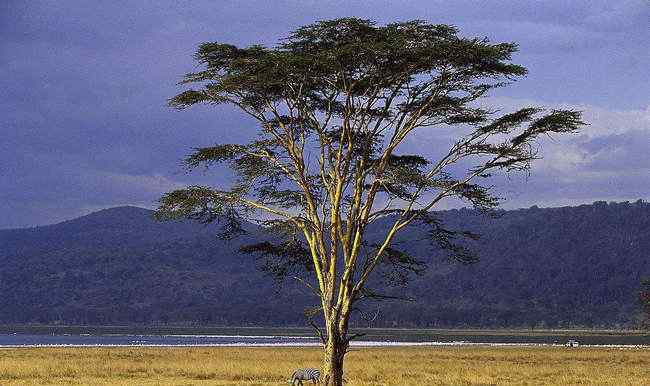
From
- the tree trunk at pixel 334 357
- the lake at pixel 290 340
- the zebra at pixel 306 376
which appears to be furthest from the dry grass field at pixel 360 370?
the lake at pixel 290 340

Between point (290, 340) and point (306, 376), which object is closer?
point (306, 376)

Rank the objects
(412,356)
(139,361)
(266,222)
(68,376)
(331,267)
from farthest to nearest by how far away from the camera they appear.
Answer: (412,356) < (139,361) < (68,376) < (266,222) < (331,267)

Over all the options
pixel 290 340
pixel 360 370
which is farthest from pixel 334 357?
pixel 290 340

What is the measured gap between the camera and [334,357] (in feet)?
114

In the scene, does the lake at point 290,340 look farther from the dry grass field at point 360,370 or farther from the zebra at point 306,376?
the zebra at point 306,376

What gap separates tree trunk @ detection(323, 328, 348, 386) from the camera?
34625 mm

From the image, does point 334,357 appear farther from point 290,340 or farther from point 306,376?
point 290,340

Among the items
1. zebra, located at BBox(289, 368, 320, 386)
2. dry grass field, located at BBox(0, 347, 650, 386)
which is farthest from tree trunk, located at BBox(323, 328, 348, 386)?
dry grass field, located at BBox(0, 347, 650, 386)

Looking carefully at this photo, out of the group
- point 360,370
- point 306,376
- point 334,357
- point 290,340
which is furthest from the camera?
point 290,340

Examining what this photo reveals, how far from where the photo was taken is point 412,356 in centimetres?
7650

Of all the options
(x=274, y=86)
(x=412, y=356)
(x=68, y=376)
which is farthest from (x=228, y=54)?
(x=412, y=356)

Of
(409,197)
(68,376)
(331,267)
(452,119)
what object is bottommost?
(68,376)

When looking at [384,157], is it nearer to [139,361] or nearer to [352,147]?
[352,147]

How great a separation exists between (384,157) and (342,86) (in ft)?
9.31
